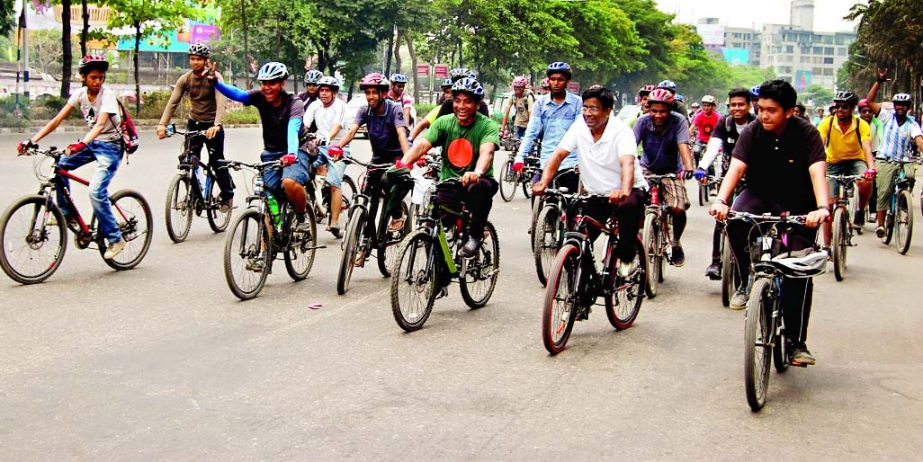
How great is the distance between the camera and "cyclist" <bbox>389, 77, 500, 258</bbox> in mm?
8102

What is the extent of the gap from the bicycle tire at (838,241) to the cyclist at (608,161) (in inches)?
152

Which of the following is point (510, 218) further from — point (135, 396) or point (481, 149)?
point (135, 396)

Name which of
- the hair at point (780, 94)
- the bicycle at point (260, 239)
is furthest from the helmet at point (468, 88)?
the hair at point (780, 94)

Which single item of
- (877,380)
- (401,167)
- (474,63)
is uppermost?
(474,63)

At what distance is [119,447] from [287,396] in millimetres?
1115

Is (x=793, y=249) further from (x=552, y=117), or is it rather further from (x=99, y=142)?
(x=99, y=142)

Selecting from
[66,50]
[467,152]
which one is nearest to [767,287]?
[467,152]

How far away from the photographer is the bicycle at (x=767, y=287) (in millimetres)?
5738

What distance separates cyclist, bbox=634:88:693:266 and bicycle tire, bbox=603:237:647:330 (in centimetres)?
198

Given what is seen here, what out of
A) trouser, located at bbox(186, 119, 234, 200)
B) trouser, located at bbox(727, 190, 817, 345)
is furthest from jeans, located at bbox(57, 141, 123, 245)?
trouser, located at bbox(727, 190, 817, 345)

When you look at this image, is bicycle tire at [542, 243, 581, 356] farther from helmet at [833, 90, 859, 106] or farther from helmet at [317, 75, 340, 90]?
helmet at [833, 90, 859, 106]

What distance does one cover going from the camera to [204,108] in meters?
12.0

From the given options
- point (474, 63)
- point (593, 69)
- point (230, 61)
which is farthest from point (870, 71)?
point (230, 61)

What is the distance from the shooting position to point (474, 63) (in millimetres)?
59812
